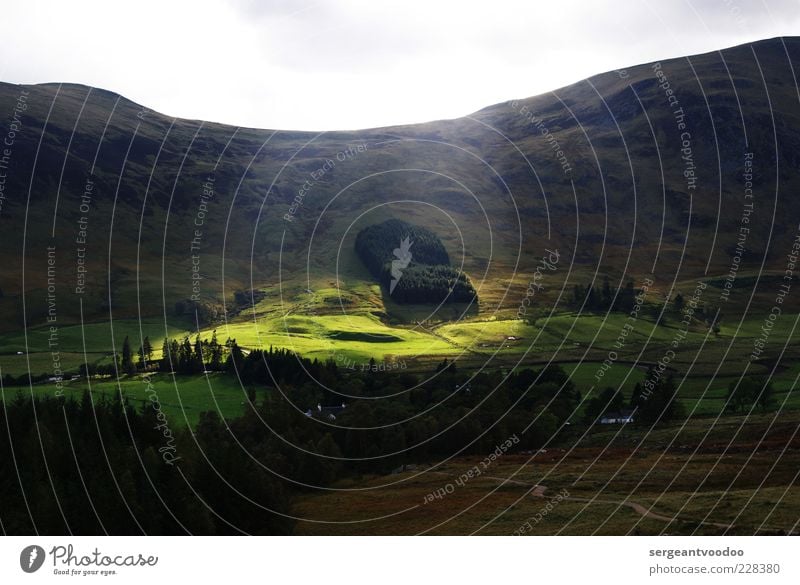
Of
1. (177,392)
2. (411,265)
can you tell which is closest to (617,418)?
A: (177,392)

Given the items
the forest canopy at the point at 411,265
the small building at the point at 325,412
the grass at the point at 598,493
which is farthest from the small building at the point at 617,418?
the forest canopy at the point at 411,265

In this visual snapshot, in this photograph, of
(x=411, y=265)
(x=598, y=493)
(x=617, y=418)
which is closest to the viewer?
(x=598, y=493)

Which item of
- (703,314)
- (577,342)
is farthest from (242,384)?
(703,314)

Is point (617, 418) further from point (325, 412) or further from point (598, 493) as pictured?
point (598, 493)

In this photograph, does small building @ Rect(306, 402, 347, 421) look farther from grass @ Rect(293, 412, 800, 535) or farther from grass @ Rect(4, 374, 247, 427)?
grass @ Rect(293, 412, 800, 535)

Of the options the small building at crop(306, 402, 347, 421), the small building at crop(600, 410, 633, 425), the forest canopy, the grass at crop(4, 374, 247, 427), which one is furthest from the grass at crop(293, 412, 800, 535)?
the forest canopy

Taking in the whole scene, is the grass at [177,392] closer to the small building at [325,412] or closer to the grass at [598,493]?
the small building at [325,412]

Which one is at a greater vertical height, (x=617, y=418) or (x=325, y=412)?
(x=325, y=412)

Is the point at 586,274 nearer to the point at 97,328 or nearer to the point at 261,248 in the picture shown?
the point at 261,248

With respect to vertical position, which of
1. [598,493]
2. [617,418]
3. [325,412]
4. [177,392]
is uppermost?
[598,493]
